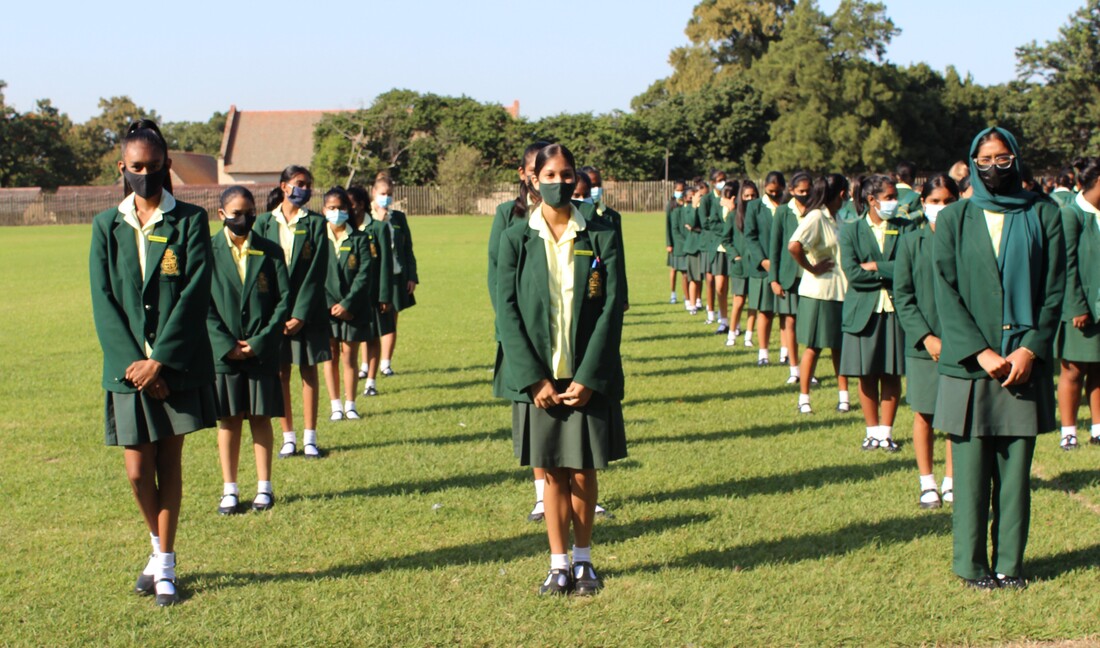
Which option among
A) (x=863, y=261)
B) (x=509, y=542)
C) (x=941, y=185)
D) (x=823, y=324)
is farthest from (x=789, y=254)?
(x=509, y=542)

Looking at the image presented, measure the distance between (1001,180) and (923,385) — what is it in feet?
5.69

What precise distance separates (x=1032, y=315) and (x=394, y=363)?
367 inches

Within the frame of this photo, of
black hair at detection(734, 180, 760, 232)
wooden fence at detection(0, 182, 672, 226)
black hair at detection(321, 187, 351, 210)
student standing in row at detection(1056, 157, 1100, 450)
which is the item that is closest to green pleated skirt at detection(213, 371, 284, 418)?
black hair at detection(321, 187, 351, 210)

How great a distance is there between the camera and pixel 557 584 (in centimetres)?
553

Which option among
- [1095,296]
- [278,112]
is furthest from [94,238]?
[278,112]

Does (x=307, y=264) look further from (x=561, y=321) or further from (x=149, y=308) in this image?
(x=561, y=321)

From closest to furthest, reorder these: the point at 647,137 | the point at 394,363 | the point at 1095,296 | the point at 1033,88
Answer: the point at 1095,296
the point at 394,363
the point at 1033,88
the point at 647,137

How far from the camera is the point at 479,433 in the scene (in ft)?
31.3

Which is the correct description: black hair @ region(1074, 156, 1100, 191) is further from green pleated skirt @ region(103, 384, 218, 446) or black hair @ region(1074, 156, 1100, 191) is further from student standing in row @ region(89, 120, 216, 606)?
green pleated skirt @ region(103, 384, 218, 446)

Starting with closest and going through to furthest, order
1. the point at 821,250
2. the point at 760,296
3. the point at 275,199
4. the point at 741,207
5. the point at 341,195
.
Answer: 1. the point at 275,199
2. the point at 821,250
3. the point at 341,195
4. the point at 760,296
5. the point at 741,207

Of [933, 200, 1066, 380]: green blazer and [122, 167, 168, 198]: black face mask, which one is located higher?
[122, 167, 168, 198]: black face mask

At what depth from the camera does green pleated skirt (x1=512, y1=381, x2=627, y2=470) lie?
17.5 feet

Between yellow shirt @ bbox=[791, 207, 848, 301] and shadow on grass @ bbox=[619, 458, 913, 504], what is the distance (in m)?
1.82

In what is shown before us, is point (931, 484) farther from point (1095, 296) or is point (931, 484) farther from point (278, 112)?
point (278, 112)
